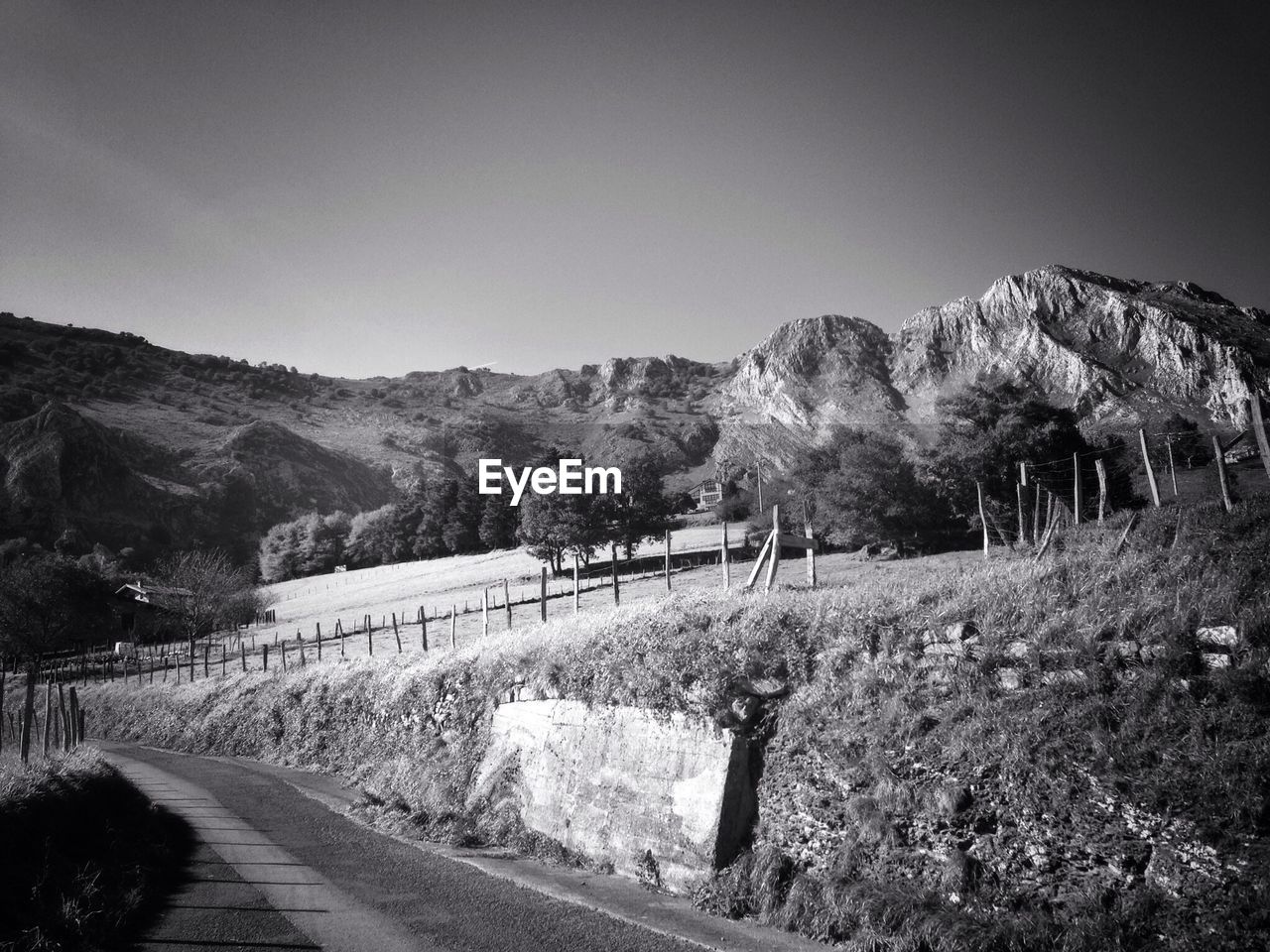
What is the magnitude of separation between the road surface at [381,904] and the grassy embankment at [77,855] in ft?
1.96

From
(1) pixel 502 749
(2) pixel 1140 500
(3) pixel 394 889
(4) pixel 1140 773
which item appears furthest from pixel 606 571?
(4) pixel 1140 773

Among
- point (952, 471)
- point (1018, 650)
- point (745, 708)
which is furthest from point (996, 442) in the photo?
point (745, 708)

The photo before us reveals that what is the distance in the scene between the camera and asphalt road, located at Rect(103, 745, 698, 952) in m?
10.2

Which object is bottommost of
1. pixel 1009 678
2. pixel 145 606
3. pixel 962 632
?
pixel 145 606

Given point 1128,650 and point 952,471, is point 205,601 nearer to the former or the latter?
point 952,471

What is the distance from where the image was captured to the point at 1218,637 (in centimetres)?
909

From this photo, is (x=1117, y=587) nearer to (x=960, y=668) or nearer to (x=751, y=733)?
(x=960, y=668)

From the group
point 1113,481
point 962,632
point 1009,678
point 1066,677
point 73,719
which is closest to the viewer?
point 1066,677

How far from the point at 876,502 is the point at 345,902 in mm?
45766

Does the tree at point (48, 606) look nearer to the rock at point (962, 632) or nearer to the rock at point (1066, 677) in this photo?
the rock at point (962, 632)

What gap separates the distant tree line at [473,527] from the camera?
54.9 m

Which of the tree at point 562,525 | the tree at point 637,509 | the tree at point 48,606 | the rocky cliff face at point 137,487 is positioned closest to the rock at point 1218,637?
the tree at point 562,525

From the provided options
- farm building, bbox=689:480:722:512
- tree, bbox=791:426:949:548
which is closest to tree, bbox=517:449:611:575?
tree, bbox=791:426:949:548

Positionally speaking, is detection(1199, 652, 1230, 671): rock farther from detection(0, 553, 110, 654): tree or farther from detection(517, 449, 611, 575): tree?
detection(0, 553, 110, 654): tree
